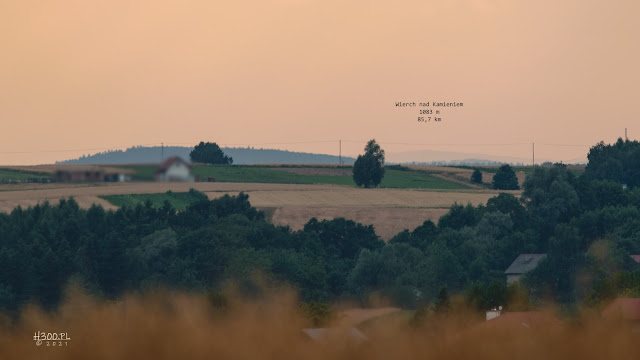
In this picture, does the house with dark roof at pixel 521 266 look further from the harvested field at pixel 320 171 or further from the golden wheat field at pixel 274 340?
the golden wheat field at pixel 274 340

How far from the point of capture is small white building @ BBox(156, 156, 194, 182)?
17188 millimetres

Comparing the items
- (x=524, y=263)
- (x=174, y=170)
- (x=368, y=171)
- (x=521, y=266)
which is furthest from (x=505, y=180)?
(x=174, y=170)

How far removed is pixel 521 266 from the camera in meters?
114

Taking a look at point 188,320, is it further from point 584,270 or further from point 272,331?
point 584,270

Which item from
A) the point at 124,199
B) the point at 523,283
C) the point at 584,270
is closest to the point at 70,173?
the point at 523,283

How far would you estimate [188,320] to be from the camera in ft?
48.3

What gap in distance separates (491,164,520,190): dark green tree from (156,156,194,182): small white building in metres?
165

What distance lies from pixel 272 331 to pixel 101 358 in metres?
2.23

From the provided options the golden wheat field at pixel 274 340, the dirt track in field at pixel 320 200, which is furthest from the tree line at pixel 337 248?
the golden wheat field at pixel 274 340

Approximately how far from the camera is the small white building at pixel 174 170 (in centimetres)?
1719

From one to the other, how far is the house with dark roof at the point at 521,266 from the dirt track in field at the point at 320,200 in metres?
18.8

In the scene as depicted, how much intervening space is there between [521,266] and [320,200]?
3860 cm

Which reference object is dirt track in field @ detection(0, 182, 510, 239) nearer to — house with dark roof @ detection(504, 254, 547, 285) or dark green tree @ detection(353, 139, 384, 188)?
dark green tree @ detection(353, 139, 384, 188)

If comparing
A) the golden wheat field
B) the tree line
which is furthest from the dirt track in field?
the golden wheat field
